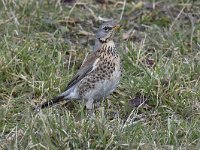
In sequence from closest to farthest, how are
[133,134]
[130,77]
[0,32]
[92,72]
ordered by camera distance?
[133,134]
[92,72]
[130,77]
[0,32]

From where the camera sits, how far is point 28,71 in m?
7.98

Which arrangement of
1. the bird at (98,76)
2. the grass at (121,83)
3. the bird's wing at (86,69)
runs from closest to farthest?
1. the grass at (121,83)
2. the bird at (98,76)
3. the bird's wing at (86,69)

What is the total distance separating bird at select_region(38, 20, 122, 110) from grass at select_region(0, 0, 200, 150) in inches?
5.4

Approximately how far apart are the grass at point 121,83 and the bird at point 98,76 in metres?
0.14

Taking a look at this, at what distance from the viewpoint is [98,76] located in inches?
283

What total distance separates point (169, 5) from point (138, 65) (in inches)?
81.3

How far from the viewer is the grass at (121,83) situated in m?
→ 6.18

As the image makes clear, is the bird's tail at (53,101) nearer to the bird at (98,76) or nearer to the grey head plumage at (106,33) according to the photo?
the bird at (98,76)

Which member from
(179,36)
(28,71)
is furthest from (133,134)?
(179,36)

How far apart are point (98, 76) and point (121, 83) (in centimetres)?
59

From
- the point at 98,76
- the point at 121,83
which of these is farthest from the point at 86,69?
the point at 121,83

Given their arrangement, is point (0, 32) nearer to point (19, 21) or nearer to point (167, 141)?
point (19, 21)

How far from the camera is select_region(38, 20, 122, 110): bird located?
23.4ft

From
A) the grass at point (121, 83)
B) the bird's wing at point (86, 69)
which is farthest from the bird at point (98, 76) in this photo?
the grass at point (121, 83)
